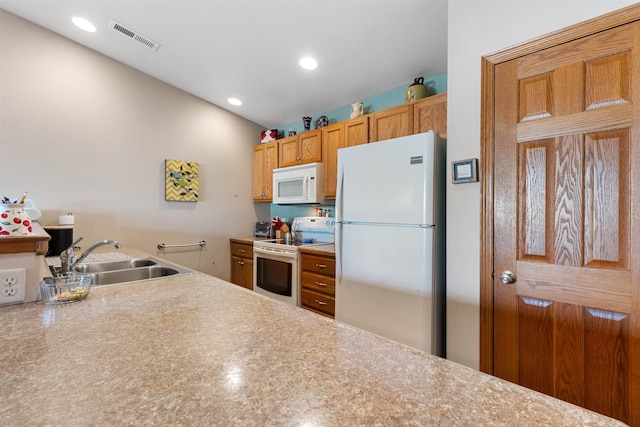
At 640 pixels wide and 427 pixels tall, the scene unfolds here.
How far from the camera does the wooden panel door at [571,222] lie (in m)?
1.23

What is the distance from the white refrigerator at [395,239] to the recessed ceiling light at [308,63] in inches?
38.2

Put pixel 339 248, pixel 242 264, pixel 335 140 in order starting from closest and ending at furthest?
pixel 339 248 < pixel 335 140 < pixel 242 264

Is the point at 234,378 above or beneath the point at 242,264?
above

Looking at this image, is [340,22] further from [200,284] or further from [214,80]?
[200,284]

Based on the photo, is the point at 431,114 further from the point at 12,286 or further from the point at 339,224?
the point at 12,286

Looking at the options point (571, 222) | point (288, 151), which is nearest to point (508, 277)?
point (571, 222)

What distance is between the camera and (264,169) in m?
4.01

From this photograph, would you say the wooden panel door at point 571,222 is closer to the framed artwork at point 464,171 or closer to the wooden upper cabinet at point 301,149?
the framed artwork at point 464,171

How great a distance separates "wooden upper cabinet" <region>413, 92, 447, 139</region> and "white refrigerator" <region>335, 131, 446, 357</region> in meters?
0.45

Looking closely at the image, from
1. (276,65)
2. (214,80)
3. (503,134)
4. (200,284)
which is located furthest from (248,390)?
(214,80)

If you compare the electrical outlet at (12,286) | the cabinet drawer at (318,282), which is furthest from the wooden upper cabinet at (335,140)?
the electrical outlet at (12,286)

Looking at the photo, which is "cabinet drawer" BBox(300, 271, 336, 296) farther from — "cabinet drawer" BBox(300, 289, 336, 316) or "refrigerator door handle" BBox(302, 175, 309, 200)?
"refrigerator door handle" BBox(302, 175, 309, 200)

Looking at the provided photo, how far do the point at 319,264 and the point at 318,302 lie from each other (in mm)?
343

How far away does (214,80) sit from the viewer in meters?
3.20
